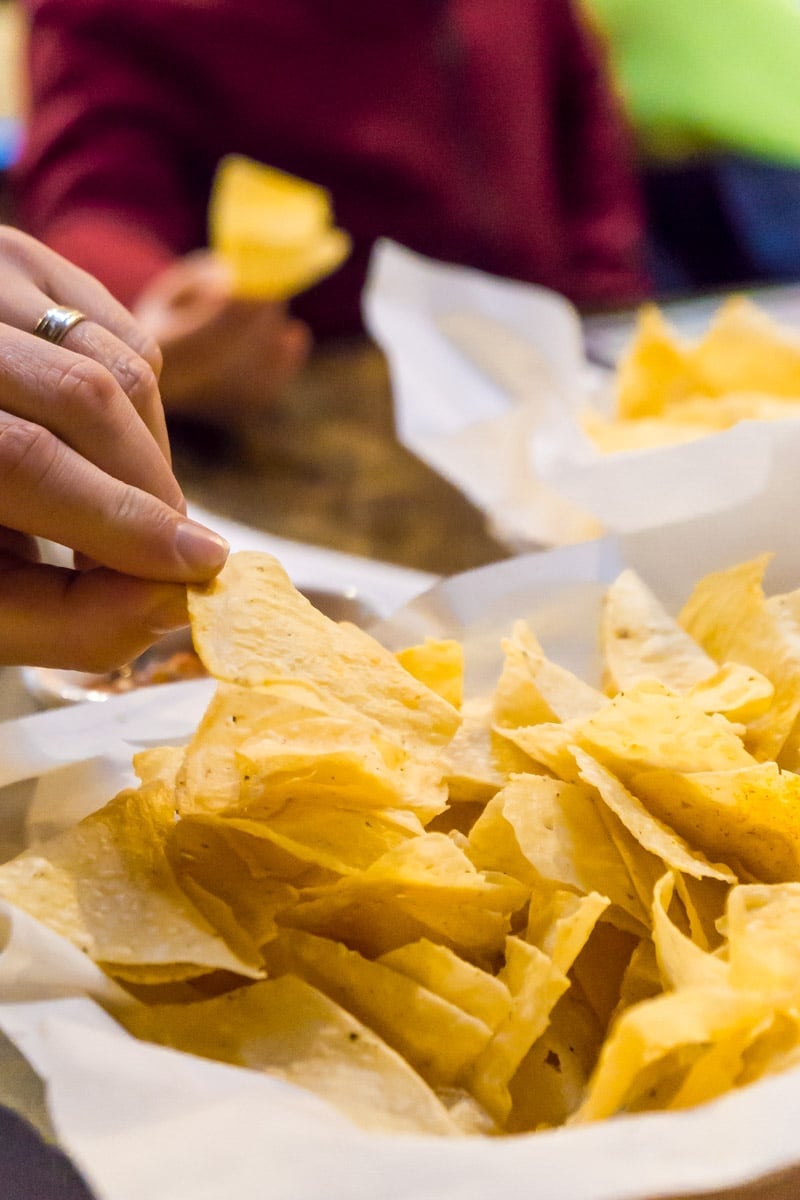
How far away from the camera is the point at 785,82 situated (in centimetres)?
263

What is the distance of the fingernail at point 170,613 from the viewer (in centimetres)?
58

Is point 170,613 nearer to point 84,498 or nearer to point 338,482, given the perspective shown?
point 84,498

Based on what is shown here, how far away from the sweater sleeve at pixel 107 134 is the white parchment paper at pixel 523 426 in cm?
78

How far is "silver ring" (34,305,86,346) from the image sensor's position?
0.60 metres

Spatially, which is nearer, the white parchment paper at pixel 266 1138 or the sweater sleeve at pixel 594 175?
the white parchment paper at pixel 266 1138

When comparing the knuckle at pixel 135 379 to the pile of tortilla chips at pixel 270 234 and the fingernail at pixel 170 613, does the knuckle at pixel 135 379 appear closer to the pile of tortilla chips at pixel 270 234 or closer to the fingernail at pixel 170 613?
the fingernail at pixel 170 613

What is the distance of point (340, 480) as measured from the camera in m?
1.34

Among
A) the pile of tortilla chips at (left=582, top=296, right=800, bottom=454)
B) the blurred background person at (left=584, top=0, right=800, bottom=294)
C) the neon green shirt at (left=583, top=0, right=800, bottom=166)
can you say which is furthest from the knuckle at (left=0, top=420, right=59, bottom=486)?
the neon green shirt at (left=583, top=0, right=800, bottom=166)

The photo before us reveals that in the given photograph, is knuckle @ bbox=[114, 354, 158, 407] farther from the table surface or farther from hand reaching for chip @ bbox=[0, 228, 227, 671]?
the table surface

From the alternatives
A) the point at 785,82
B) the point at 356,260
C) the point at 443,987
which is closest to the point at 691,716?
the point at 443,987

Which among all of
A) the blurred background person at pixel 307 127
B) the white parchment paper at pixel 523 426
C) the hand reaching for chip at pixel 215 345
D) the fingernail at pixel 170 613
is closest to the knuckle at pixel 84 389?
the fingernail at pixel 170 613

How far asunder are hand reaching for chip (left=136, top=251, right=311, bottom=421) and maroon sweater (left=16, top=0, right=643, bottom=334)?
219 millimetres

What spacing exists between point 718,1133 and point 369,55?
7.01 ft

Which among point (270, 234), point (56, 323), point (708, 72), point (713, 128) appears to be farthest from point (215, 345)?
point (708, 72)
